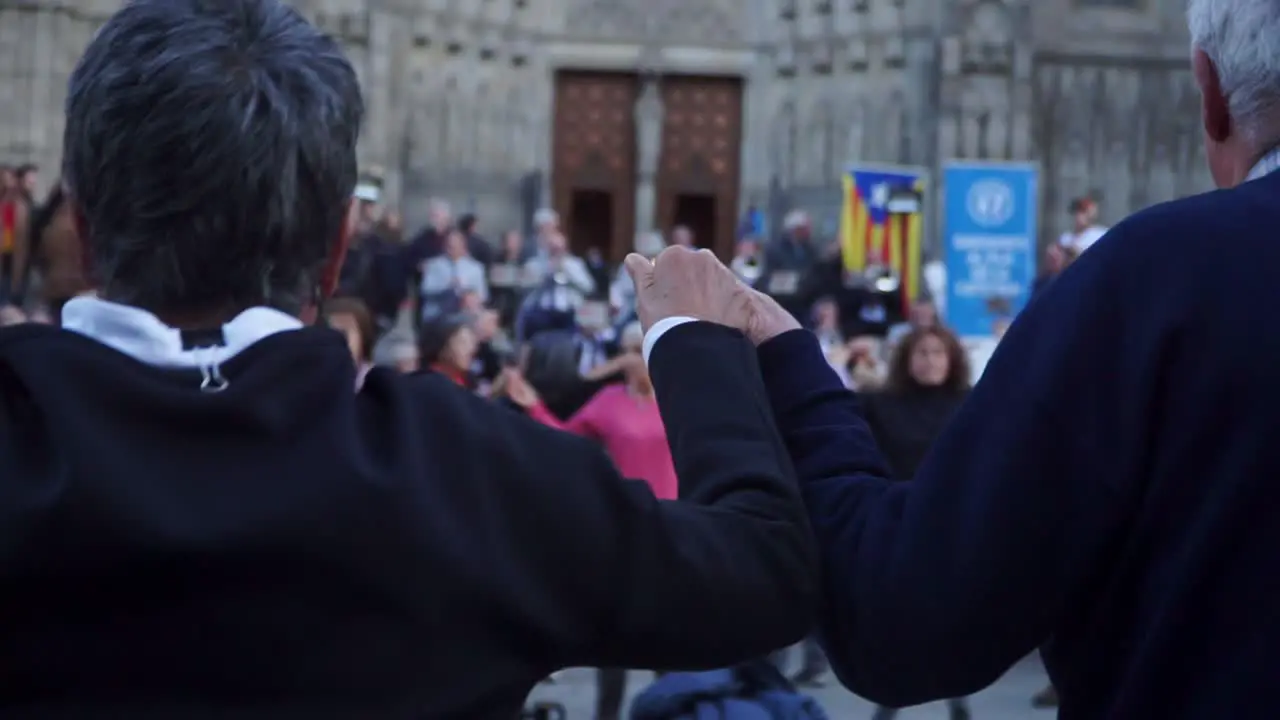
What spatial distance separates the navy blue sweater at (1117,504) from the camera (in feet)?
6.04

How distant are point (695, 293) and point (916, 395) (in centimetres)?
626

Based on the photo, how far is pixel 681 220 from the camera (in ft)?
75.9

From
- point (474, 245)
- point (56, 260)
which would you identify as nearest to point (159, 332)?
point (56, 260)

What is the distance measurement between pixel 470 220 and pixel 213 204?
15.5 metres

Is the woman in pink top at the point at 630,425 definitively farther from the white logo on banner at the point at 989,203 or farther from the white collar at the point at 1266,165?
the white logo on banner at the point at 989,203

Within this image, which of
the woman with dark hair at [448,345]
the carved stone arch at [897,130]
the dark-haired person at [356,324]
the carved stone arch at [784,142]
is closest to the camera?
the dark-haired person at [356,324]

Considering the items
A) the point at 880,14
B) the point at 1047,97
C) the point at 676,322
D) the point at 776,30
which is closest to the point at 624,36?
the point at 776,30

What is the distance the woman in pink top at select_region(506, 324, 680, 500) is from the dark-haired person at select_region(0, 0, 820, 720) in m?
5.98

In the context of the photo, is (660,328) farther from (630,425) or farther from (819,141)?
(819,141)

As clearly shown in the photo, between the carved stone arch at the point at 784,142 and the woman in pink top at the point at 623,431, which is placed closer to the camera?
the woman in pink top at the point at 623,431

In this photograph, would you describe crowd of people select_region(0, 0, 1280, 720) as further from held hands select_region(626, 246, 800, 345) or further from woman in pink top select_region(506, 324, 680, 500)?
woman in pink top select_region(506, 324, 680, 500)

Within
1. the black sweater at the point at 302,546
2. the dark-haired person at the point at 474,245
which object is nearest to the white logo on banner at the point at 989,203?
the dark-haired person at the point at 474,245

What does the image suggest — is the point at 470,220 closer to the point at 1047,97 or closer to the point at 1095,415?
the point at 1047,97

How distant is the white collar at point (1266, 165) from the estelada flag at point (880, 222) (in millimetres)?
14834
